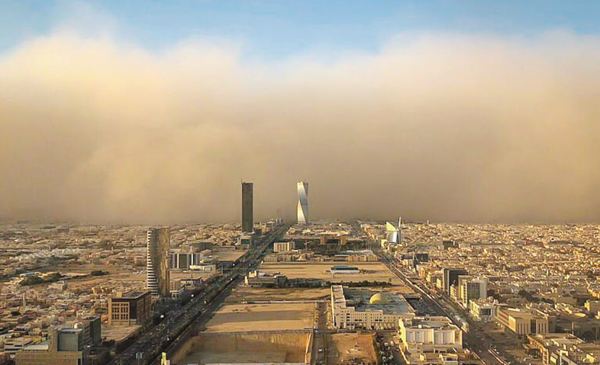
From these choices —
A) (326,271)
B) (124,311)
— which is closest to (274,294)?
(124,311)

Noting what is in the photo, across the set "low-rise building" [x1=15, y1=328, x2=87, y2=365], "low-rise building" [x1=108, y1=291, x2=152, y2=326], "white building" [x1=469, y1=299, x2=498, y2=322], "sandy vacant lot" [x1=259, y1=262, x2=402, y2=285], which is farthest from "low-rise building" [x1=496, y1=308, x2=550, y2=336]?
"low-rise building" [x1=15, y1=328, x2=87, y2=365]

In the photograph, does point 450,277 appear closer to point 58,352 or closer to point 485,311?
point 485,311

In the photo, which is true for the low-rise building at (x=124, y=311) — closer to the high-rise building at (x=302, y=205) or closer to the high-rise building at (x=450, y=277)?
the high-rise building at (x=450, y=277)

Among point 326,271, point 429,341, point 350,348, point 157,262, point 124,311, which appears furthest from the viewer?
point 326,271

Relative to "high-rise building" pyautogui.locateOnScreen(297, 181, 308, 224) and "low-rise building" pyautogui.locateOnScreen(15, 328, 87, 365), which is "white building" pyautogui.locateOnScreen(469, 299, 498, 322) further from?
"high-rise building" pyautogui.locateOnScreen(297, 181, 308, 224)

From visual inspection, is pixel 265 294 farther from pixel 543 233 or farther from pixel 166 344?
pixel 543 233

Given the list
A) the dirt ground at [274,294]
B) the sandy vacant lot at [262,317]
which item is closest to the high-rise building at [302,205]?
the dirt ground at [274,294]
